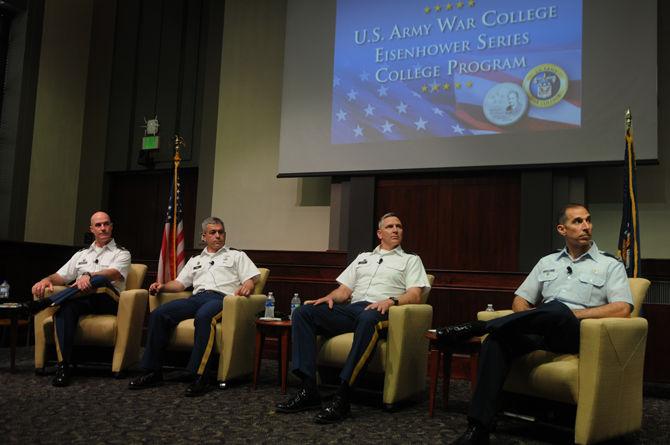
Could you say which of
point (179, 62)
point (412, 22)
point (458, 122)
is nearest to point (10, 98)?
point (179, 62)

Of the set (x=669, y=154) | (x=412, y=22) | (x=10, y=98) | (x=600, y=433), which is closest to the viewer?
(x=600, y=433)

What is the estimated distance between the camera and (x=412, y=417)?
→ 305 cm

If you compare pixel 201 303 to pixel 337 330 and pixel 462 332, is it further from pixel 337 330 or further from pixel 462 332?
pixel 462 332

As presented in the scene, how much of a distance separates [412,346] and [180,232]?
107 inches

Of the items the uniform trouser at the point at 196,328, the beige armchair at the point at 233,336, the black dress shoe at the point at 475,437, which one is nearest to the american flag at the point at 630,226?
the black dress shoe at the point at 475,437

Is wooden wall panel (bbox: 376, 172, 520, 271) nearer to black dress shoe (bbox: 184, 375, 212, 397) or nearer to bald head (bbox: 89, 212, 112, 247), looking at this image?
bald head (bbox: 89, 212, 112, 247)

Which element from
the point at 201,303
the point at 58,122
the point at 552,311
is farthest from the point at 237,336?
the point at 58,122

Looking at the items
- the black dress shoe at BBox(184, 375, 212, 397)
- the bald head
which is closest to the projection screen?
the bald head

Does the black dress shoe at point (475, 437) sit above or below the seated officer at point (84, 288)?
below

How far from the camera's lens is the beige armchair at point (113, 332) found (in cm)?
394

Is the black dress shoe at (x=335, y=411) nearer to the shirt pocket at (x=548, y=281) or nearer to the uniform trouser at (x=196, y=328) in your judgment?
the uniform trouser at (x=196, y=328)

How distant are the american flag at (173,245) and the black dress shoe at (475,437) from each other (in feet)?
10.8

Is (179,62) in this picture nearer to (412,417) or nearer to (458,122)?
(458,122)

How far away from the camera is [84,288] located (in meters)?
3.91
